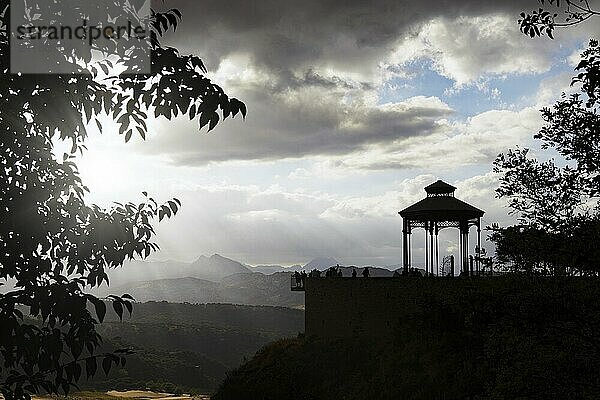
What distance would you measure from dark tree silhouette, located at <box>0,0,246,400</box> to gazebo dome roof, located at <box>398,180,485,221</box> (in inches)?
1014

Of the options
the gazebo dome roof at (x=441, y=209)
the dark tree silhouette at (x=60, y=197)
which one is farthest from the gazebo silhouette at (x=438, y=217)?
the dark tree silhouette at (x=60, y=197)

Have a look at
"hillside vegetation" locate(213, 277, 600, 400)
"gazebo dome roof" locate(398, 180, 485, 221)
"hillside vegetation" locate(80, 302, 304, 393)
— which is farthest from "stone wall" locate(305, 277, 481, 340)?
"hillside vegetation" locate(80, 302, 304, 393)

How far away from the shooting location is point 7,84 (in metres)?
5.07

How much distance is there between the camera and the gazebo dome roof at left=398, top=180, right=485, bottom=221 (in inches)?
1186

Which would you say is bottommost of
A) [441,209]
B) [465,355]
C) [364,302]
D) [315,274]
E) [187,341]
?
[187,341]

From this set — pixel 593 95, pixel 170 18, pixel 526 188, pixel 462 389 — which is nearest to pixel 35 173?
pixel 170 18

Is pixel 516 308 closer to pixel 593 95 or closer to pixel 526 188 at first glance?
pixel 526 188

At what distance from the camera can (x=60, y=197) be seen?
223 inches

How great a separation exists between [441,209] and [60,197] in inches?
1024

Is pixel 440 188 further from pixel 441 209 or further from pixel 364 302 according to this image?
pixel 364 302

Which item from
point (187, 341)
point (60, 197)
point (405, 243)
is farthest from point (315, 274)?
point (187, 341)

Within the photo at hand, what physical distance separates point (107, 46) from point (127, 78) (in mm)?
352

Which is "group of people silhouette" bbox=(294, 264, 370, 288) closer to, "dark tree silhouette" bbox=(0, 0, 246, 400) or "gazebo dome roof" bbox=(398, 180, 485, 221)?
"gazebo dome roof" bbox=(398, 180, 485, 221)

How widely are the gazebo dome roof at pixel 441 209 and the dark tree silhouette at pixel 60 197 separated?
2575cm
